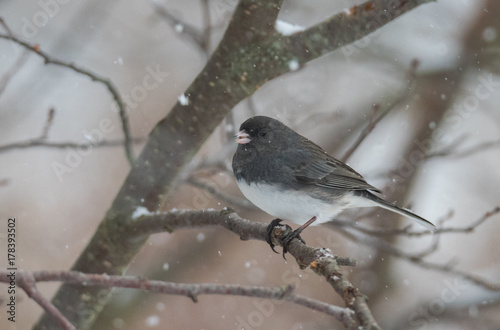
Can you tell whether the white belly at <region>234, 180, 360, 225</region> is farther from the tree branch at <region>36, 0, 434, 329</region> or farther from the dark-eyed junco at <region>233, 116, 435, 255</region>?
the tree branch at <region>36, 0, 434, 329</region>

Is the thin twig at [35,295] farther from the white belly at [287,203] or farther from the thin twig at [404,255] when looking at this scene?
the thin twig at [404,255]

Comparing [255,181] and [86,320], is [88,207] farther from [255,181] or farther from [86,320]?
[255,181]

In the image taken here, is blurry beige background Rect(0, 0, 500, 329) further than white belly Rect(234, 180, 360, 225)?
Yes

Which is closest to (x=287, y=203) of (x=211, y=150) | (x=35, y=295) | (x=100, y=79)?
(x=100, y=79)

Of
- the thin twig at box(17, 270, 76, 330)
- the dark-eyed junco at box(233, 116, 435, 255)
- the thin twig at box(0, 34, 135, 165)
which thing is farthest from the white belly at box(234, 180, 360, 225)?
the thin twig at box(17, 270, 76, 330)

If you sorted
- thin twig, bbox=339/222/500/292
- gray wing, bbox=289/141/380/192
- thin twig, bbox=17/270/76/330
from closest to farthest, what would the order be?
thin twig, bbox=17/270/76/330 → gray wing, bbox=289/141/380/192 → thin twig, bbox=339/222/500/292

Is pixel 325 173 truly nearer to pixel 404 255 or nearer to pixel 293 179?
pixel 293 179

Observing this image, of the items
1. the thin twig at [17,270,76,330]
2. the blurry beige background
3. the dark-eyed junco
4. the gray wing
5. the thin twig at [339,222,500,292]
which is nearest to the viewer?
the thin twig at [17,270,76,330]
